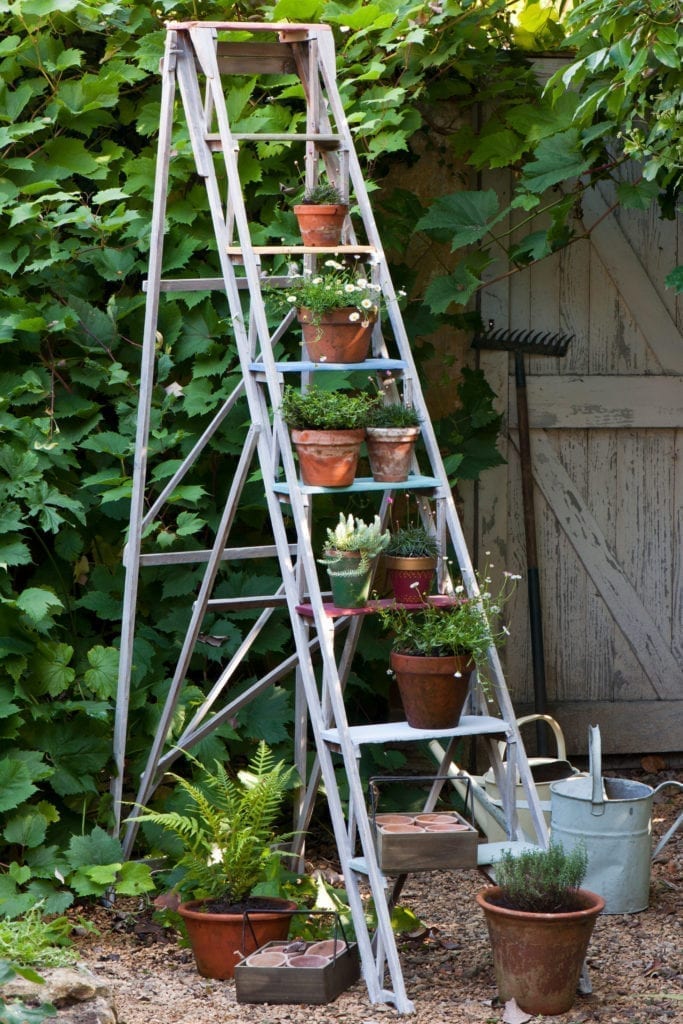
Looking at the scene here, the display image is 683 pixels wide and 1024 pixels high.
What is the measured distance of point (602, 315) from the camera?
4.99 metres

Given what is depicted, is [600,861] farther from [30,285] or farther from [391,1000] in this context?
[30,285]

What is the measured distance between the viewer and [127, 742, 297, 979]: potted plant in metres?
3.42

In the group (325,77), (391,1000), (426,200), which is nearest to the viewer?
(391,1000)

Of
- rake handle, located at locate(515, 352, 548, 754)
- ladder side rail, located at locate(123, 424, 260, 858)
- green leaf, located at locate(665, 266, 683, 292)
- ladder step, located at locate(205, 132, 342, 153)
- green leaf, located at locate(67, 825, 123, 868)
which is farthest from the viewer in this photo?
rake handle, located at locate(515, 352, 548, 754)

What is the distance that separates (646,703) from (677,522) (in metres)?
0.71

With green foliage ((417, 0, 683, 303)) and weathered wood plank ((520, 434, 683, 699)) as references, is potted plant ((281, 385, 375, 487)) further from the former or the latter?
weathered wood plank ((520, 434, 683, 699))

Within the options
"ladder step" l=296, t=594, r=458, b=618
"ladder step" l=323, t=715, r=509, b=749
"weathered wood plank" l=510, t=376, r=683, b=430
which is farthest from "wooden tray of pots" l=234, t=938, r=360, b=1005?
"weathered wood plank" l=510, t=376, r=683, b=430

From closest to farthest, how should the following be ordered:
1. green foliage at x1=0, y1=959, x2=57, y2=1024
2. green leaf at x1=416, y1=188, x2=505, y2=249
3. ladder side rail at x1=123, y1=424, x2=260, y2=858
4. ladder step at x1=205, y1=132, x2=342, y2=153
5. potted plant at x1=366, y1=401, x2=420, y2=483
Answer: green foliage at x1=0, y1=959, x2=57, y2=1024, potted plant at x1=366, y1=401, x2=420, y2=483, ladder step at x1=205, y1=132, x2=342, y2=153, ladder side rail at x1=123, y1=424, x2=260, y2=858, green leaf at x1=416, y1=188, x2=505, y2=249

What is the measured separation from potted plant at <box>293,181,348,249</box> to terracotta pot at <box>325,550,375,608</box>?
933 millimetres

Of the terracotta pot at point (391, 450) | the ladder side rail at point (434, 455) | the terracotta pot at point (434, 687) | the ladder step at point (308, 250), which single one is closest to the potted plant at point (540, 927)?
the ladder side rail at point (434, 455)

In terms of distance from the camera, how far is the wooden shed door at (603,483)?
4.98 metres

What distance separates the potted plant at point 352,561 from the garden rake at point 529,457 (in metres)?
1.62

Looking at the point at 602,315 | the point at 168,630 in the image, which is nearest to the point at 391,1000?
the point at 168,630

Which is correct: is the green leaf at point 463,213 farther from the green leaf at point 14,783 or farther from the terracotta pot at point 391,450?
the green leaf at point 14,783
